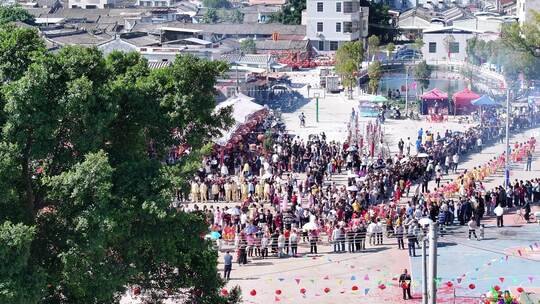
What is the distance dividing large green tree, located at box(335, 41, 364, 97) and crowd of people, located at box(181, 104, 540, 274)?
19233 millimetres

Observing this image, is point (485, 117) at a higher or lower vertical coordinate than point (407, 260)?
higher

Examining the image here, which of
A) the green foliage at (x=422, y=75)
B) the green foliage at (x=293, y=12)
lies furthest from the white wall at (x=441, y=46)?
the green foliage at (x=293, y=12)

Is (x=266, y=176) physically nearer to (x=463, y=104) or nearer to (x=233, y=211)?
(x=233, y=211)

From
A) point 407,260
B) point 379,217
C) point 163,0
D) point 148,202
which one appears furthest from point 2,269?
point 163,0

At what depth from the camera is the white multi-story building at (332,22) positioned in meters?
86.1

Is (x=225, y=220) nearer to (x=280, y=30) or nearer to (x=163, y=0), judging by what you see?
(x=280, y=30)

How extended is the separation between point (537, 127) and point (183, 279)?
112 ft

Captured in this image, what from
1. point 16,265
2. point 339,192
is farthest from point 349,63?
point 16,265

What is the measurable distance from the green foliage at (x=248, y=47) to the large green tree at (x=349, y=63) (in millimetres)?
10171

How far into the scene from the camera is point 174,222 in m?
17.4

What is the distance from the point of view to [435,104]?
55.4m

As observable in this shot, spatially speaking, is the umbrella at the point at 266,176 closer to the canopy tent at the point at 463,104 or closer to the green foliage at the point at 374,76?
the canopy tent at the point at 463,104

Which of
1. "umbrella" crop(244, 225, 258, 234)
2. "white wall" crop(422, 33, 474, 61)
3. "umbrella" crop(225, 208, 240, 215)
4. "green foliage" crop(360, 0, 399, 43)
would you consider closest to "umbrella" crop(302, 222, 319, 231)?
"umbrella" crop(244, 225, 258, 234)

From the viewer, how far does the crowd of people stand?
96.8 ft
